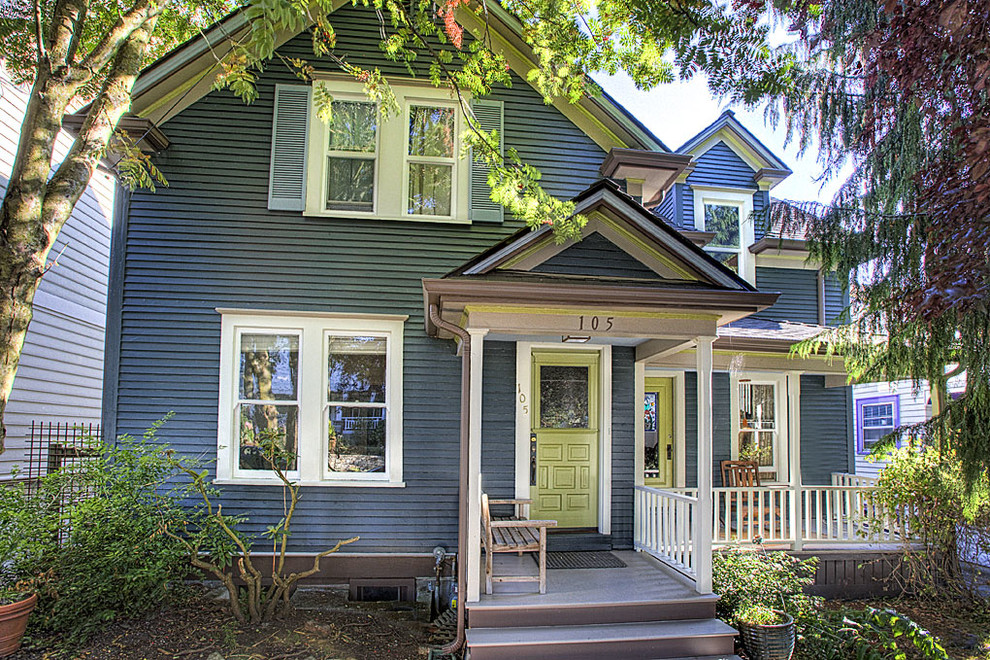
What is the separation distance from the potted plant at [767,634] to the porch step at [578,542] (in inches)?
81.1

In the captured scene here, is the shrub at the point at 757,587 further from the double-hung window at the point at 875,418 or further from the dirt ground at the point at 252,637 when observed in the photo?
the double-hung window at the point at 875,418

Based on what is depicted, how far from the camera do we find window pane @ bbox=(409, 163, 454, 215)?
303 inches

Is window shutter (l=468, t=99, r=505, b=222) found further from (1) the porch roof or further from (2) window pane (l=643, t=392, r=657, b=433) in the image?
(2) window pane (l=643, t=392, r=657, b=433)

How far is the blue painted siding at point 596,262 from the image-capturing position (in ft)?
20.1

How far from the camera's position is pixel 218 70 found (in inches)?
299

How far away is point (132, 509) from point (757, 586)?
6.09 m

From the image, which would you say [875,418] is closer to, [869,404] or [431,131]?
[869,404]

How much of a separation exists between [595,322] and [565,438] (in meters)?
2.37

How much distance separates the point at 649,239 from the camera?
20.2 ft

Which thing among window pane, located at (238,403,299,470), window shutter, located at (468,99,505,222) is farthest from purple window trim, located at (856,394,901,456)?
window pane, located at (238,403,299,470)

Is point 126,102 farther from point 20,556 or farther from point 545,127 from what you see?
point 545,127

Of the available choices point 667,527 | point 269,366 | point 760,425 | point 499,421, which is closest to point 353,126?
point 269,366

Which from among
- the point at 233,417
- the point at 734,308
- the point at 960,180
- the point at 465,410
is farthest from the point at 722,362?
the point at 233,417

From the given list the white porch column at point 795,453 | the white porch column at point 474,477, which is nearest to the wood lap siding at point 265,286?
the white porch column at point 474,477
